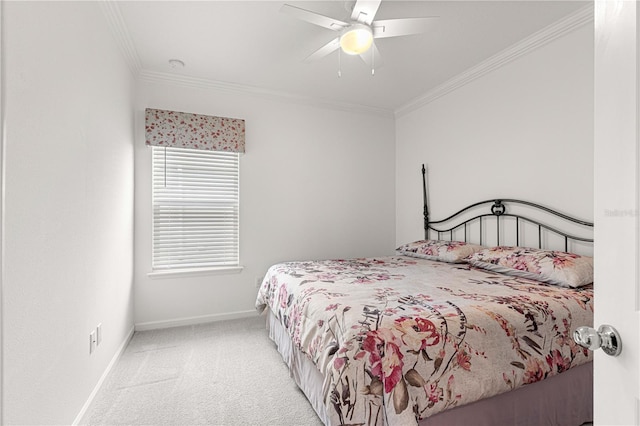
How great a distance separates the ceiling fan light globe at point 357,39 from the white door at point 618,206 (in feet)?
4.82

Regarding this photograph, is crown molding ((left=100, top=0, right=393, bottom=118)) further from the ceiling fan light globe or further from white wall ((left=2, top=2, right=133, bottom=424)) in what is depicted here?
the ceiling fan light globe

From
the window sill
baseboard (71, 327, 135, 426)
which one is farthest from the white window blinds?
baseboard (71, 327, 135, 426)

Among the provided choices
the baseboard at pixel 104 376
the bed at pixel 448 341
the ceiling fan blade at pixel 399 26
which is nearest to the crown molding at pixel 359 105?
the ceiling fan blade at pixel 399 26

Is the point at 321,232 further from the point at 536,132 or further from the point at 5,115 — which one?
the point at 5,115

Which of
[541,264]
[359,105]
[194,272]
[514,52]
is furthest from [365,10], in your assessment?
[194,272]

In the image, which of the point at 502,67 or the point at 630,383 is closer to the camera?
the point at 630,383

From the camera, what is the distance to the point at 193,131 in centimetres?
311

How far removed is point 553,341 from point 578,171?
1410 mm

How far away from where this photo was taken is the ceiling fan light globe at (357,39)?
1.89 meters

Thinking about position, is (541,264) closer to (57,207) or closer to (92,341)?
(57,207)

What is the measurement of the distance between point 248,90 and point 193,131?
795 millimetres

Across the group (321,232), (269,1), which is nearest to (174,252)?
(321,232)

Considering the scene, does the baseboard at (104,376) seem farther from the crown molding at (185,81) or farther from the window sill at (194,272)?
the crown molding at (185,81)

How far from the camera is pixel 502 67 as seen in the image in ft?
9.05
